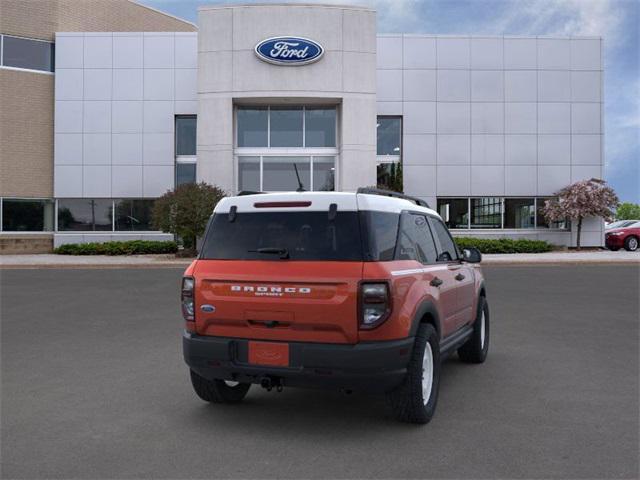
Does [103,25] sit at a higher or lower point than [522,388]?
higher

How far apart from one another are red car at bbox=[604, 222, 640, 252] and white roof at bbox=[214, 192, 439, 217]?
88.6 feet

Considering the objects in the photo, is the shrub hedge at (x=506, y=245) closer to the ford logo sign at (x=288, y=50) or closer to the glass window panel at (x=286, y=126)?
the glass window panel at (x=286, y=126)

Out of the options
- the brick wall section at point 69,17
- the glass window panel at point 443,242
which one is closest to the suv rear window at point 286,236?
the glass window panel at point 443,242

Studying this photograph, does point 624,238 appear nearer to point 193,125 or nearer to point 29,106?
point 193,125

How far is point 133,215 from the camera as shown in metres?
28.4

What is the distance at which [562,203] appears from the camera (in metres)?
27.1

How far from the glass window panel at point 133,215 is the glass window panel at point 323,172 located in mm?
8355

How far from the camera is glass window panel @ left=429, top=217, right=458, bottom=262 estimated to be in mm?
5684

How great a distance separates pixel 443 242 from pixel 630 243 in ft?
86.3

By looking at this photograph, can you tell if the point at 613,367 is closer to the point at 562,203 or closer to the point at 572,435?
the point at 572,435

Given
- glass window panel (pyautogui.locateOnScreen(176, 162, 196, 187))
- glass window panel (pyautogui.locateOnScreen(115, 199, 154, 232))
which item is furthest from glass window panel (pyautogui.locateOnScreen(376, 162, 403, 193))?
glass window panel (pyautogui.locateOnScreen(115, 199, 154, 232))

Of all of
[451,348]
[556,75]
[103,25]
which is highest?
[103,25]

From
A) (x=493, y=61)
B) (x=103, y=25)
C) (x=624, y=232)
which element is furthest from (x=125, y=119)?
(x=624, y=232)

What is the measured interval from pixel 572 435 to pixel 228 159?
22621 mm
